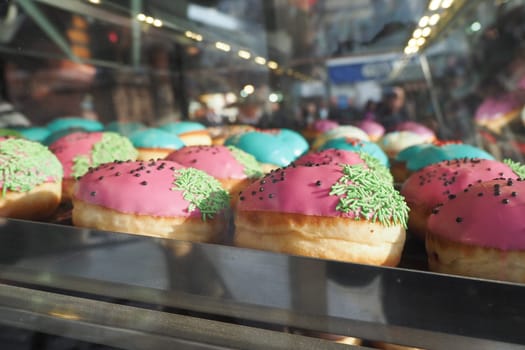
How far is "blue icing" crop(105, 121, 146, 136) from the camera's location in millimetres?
3476

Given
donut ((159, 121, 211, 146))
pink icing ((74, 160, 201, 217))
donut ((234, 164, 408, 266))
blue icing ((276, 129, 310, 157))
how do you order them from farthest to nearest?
donut ((159, 121, 211, 146)) < blue icing ((276, 129, 310, 157)) < pink icing ((74, 160, 201, 217)) < donut ((234, 164, 408, 266))

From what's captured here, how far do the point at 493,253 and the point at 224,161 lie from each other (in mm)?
1110

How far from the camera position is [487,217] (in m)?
1.03

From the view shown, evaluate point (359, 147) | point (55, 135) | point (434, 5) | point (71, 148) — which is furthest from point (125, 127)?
point (434, 5)

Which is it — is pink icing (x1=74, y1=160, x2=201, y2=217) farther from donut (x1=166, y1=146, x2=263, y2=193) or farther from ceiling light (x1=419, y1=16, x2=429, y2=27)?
ceiling light (x1=419, y1=16, x2=429, y2=27)

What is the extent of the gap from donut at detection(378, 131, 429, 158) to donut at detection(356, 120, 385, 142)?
0.38 metres

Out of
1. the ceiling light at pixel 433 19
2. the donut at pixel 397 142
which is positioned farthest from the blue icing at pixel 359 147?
the ceiling light at pixel 433 19

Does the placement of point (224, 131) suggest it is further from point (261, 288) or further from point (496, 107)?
point (261, 288)

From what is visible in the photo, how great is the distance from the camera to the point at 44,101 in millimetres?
3920

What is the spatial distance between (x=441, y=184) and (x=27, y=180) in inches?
62.1

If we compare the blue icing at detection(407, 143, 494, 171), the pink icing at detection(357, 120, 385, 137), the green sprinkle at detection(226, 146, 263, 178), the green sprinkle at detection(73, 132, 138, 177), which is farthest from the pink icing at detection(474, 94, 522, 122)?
the green sprinkle at detection(73, 132, 138, 177)

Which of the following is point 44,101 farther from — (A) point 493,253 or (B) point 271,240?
(A) point 493,253

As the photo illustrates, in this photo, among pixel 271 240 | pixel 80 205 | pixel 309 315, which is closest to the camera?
pixel 309 315

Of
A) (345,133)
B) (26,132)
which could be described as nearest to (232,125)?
(345,133)
